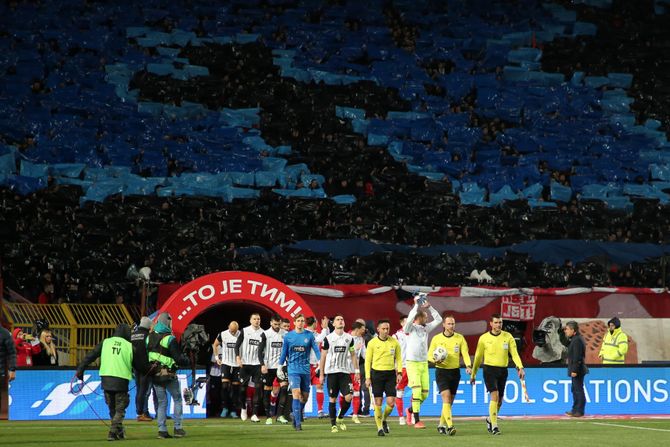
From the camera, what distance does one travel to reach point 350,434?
2056 cm

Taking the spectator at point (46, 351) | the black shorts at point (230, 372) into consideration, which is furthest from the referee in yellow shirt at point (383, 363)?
the spectator at point (46, 351)

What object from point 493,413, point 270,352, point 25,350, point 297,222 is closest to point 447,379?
point 493,413

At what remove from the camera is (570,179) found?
4031 centimetres

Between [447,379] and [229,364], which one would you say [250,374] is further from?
[447,379]

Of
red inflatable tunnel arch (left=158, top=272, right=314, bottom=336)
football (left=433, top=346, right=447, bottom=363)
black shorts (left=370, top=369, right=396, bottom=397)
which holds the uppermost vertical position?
red inflatable tunnel arch (left=158, top=272, right=314, bottom=336)

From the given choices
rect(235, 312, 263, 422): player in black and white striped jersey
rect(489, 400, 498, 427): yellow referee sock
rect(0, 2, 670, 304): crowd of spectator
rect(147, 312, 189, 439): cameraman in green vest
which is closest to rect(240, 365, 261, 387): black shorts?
rect(235, 312, 263, 422): player in black and white striped jersey

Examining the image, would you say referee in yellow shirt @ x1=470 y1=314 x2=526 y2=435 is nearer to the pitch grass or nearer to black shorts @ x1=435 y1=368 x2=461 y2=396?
black shorts @ x1=435 y1=368 x2=461 y2=396

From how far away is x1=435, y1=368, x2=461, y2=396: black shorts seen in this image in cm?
2081

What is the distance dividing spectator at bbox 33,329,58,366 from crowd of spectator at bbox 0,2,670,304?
0.31ft

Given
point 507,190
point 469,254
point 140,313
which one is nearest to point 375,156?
point 507,190

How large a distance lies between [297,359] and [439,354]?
270 cm

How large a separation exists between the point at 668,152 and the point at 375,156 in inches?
431

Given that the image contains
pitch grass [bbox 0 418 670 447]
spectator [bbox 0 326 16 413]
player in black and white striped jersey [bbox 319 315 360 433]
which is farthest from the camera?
player in black and white striped jersey [bbox 319 315 360 433]

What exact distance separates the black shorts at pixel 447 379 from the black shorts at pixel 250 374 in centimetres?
540
